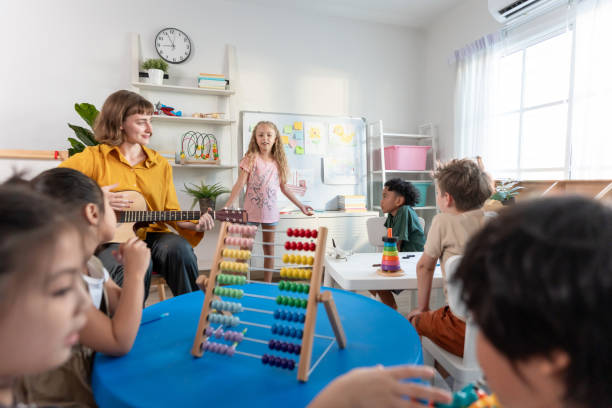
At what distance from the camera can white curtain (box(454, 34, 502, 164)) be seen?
3506 millimetres

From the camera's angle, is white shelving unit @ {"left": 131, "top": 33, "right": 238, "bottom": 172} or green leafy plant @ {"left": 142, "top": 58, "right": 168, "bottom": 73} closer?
green leafy plant @ {"left": 142, "top": 58, "right": 168, "bottom": 73}

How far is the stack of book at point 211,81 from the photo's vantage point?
143 inches

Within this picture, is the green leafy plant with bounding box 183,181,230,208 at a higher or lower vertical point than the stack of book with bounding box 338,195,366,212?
higher

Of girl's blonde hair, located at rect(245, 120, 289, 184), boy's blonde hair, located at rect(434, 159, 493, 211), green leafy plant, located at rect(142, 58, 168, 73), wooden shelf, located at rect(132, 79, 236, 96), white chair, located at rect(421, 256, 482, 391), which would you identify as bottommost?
white chair, located at rect(421, 256, 482, 391)

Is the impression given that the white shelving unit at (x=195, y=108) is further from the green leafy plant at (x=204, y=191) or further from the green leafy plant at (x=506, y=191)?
the green leafy plant at (x=506, y=191)

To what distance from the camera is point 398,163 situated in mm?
4234

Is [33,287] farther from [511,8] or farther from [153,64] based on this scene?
[511,8]

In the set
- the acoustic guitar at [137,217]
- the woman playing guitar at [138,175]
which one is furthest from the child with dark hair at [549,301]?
the woman playing guitar at [138,175]

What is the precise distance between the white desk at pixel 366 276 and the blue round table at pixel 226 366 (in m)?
0.45

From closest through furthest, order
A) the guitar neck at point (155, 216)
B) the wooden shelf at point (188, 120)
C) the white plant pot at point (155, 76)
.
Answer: the guitar neck at point (155, 216) < the white plant pot at point (155, 76) < the wooden shelf at point (188, 120)

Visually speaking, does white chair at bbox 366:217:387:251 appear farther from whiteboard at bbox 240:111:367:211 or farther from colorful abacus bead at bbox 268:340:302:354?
colorful abacus bead at bbox 268:340:302:354

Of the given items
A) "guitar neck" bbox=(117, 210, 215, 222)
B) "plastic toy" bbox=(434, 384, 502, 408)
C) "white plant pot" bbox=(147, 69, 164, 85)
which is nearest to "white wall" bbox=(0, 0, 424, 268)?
"white plant pot" bbox=(147, 69, 164, 85)

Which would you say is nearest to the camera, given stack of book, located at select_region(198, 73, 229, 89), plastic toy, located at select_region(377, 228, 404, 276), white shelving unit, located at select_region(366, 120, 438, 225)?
plastic toy, located at select_region(377, 228, 404, 276)

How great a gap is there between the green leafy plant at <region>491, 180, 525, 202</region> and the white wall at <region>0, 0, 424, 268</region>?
204 cm
